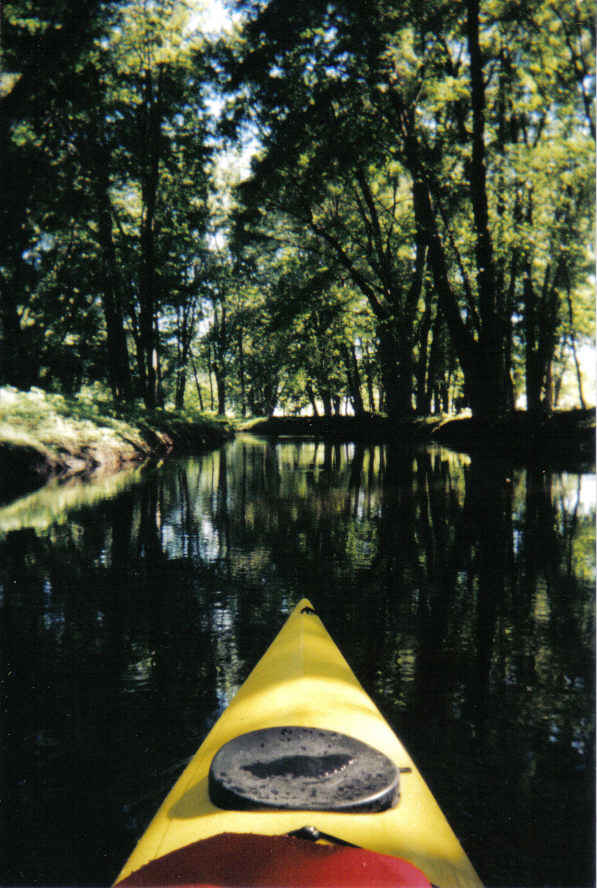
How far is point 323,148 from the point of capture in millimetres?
16234

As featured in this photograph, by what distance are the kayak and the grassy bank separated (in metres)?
8.98

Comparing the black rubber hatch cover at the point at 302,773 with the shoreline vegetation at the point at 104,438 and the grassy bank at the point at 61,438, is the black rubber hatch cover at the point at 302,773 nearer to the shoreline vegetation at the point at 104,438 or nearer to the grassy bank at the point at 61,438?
the shoreline vegetation at the point at 104,438

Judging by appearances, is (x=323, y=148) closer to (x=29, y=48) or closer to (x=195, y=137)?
(x=195, y=137)

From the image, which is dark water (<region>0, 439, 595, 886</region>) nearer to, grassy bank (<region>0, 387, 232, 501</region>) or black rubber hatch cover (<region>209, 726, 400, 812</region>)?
black rubber hatch cover (<region>209, 726, 400, 812</region>)

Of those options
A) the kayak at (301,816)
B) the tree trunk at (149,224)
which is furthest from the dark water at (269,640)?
the tree trunk at (149,224)

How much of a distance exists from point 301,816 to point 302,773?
0.49 ft

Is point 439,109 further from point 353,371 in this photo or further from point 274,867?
point 353,371

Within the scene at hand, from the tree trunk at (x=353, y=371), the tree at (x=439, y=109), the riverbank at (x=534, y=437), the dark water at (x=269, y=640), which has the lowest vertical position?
the dark water at (x=269, y=640)

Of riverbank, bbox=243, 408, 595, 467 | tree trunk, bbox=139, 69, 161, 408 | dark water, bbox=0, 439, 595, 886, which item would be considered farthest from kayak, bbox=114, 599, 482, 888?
tree trunk, bbox=139, 69, 161, 408

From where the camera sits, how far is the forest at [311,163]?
987cm

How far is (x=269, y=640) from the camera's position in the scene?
3.48m

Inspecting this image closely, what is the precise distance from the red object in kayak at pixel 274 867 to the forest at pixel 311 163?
9.69 metres

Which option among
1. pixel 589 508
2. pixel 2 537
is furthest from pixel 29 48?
pixel 589 508

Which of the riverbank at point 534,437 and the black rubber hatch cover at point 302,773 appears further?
the riverbank at point 534,437
